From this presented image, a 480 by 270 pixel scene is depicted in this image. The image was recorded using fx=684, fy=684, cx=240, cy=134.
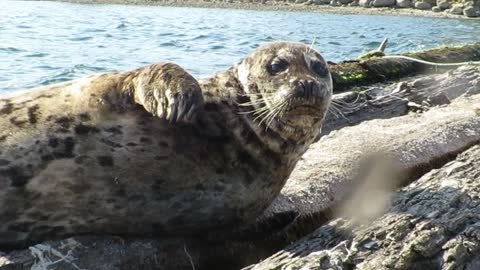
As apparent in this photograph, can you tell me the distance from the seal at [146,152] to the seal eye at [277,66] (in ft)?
0.20

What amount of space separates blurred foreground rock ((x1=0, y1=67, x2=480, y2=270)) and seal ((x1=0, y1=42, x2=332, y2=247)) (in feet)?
0.39

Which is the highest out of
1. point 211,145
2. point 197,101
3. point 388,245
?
point 197,101

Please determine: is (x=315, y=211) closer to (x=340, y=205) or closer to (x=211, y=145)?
(x=340, y=205)

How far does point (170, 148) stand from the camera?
329 cm

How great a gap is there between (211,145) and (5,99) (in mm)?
1088

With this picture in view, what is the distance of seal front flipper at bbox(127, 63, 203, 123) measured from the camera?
3.22 metres

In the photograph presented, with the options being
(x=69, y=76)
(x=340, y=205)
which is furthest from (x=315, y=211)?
(x=69, y=76)

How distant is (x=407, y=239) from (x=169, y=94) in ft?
4.16

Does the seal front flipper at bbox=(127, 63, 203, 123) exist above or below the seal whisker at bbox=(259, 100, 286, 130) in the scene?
above

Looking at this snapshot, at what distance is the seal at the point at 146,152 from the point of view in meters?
3.15

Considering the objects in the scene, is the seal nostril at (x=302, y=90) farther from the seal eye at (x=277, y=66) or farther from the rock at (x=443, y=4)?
the rock at (x=443, y=4)

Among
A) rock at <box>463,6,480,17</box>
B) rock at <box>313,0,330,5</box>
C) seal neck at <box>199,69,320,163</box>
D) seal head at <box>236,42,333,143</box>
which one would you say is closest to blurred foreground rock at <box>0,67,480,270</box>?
seal neck at <box>199,69,320,163</box>

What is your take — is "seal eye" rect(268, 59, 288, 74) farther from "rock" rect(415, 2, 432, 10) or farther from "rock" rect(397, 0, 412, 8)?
"rock" rect(397, 0, 412, 8)

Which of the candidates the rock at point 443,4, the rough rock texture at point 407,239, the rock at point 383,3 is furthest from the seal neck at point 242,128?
the rock at point 383,3
